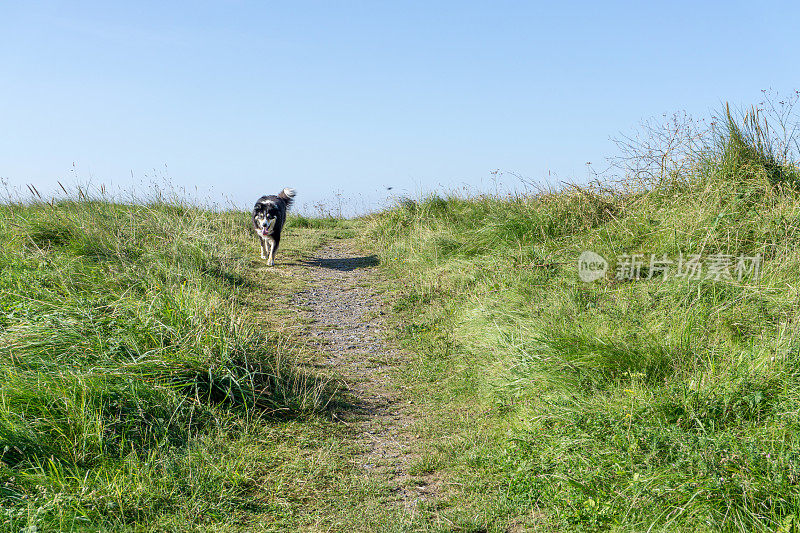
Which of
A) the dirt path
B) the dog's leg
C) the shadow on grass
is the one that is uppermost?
the dog's leg

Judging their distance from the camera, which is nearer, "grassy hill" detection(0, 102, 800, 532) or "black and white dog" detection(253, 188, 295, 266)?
"grassy hill" detection(0, 102, 800, 532)

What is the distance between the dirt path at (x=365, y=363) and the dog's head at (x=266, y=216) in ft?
2.41

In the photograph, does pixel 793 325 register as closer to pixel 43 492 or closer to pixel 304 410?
pixel 304 410

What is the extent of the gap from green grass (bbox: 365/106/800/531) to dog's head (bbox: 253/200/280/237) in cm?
219

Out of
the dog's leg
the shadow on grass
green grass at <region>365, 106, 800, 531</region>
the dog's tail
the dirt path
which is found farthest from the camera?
the dog's tail

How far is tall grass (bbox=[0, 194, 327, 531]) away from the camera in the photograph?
2527mm

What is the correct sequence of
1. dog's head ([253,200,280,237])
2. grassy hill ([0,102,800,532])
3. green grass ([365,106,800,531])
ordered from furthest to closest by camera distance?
dog's head ([253,200,280,237])
grassy hill ([0,102,800,532])
green grass ([365,106,800,531])

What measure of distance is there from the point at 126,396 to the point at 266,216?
4811 mm

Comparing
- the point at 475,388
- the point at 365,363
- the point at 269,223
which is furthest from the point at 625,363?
the point at 269,223

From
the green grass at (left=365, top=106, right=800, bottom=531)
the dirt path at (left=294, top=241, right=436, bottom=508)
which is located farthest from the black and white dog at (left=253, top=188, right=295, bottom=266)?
the green grass at (left=365, top=106, right=800, bottom=531)

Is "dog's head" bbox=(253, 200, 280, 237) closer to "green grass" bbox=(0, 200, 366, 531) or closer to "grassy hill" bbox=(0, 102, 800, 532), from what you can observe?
"grassy hill" bbox=(0, 102, 800, 532)

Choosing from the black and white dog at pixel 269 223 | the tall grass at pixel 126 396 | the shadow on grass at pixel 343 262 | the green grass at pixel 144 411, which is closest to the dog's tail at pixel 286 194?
the black and white dog at pixel 269 223

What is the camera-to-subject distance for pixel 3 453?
259 centimetres

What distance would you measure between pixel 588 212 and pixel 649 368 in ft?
12.2
